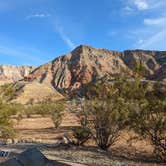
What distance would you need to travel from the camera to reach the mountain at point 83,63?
131875 millimetres

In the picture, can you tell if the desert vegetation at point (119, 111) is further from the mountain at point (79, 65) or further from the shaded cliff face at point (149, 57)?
the shaded cliff face at point (149, 57)

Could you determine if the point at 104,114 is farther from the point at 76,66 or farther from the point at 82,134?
the point at 76,66

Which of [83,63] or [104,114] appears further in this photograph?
[83,63]

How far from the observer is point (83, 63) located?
13950 centimetres

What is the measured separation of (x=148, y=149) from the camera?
1576cm

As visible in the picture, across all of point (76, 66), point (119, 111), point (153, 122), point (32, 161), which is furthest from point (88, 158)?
point (76, 66)

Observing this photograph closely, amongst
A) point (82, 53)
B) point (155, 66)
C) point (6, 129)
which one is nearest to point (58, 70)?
point (82, 53)

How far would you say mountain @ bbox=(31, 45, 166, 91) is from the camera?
131875 millimetres

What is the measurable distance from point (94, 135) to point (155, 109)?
4382 mm

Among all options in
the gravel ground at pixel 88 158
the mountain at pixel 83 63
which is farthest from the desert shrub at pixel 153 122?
the mountain at pixel 83 63

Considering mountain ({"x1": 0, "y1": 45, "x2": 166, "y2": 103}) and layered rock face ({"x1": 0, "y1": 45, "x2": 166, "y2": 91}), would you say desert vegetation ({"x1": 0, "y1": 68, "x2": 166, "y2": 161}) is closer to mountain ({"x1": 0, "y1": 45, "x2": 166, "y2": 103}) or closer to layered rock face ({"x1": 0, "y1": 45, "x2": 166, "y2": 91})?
mountain ({"x1": 0, "y1": 45, "x2": 166, "y2": 103})

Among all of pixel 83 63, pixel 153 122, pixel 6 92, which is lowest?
pixel 153 122

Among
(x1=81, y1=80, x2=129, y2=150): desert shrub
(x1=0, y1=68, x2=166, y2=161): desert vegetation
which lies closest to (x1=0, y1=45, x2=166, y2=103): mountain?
(x1=0, y1=68, x2=166, y2=161): desert vegetation

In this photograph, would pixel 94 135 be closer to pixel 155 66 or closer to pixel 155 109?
pixel 155 109
